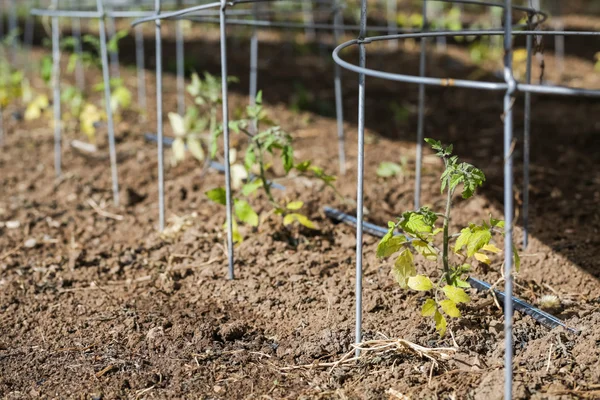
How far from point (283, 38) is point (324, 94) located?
3.42 meters

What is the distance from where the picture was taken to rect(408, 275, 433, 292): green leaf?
2281mm

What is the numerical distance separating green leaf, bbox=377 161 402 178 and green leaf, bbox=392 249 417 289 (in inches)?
77.9

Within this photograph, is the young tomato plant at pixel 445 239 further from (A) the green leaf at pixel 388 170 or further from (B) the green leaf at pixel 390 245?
(A) the green leaf at pixel 388 170

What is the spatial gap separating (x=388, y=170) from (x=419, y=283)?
2.06 m

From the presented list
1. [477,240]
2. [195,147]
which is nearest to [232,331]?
[477,240]

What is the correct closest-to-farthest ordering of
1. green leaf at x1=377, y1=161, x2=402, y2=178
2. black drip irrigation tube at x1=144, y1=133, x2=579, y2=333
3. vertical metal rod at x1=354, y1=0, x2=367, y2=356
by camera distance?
vertical metal rod at x1=354, y1=0, x2=367, y2=356 → black drip irrigation tube at x1=144, y1=133, x2=579, y2=333 → green leaf at x1=377, y1=161, x2=402, y2=178

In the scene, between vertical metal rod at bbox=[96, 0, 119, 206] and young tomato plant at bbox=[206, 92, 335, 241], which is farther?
vertical metal rod at bbox=[96, 0, 119, 206]

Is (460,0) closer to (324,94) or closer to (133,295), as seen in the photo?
(133,295)

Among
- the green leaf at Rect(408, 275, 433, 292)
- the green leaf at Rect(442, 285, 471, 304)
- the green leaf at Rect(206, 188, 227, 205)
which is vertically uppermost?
the green leaf at Rect(206, 188, 227, 205)

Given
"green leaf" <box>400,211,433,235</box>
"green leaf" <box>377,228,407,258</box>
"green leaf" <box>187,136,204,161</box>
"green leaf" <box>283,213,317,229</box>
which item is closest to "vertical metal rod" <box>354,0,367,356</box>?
"green leaf" <box>377,228,407,258</box>

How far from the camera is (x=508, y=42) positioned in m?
1.62

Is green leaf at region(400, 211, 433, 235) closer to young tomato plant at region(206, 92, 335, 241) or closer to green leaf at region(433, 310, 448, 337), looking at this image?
green leaf at region(433, 310, 448, 337)

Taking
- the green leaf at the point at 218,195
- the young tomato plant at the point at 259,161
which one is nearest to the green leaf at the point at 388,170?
the young tomato plant at the point at 259,161

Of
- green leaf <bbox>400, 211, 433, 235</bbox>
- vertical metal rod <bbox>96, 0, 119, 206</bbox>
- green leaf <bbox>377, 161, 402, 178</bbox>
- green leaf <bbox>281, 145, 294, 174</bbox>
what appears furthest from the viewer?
green leaf <bbox>377, 161, 402, 178</bbox>
